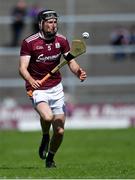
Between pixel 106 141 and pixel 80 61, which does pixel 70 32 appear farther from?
pixel 106 141

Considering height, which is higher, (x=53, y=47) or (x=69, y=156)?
(x=53, y=47)

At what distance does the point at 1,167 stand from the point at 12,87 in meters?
14.9

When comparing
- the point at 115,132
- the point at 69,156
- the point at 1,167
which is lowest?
the point at 115,132

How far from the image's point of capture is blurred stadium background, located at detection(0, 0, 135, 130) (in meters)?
30.6

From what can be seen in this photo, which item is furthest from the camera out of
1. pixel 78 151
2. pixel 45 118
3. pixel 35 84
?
pixel 78 151

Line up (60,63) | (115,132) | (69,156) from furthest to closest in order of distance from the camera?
(115,132) → (69,156) → (60,63)

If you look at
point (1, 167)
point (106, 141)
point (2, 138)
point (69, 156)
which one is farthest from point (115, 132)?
point (1, 167)

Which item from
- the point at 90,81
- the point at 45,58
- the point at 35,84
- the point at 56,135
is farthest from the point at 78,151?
the point at 35,84

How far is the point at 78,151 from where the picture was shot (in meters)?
25.3

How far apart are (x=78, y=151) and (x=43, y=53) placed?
10.3 metres

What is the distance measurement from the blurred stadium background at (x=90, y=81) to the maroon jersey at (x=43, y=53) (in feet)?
48.6

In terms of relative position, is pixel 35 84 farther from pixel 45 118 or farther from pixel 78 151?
pixel 78 151

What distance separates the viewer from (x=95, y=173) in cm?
1416

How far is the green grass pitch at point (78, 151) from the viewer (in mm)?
15219
